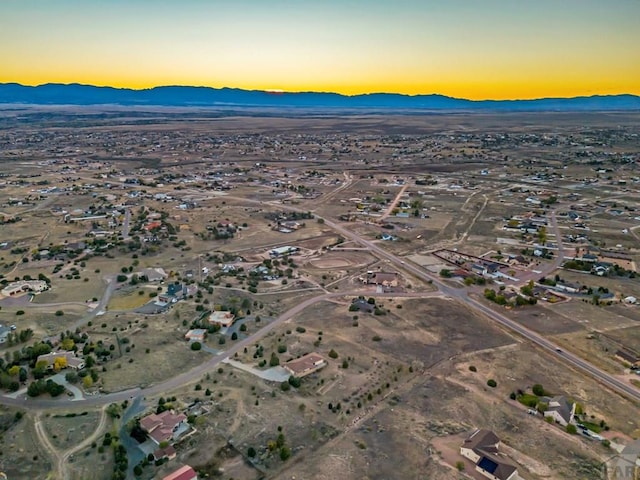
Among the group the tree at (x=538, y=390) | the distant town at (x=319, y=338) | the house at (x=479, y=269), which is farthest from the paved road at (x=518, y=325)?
the tree at (x=538, y=390)

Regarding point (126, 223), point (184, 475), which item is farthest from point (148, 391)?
point (126, 223)

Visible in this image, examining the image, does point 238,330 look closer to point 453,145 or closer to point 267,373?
point 267,373

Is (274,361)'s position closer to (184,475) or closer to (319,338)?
(319,338)

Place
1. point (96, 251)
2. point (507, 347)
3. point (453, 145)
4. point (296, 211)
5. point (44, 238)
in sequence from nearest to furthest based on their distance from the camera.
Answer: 1. point (507, 347)
2. point (96, 251)
3. point (44, 238)
4. point (296, 211)
5. point (453, 145)

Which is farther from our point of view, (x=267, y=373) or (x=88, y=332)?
(x=88, y=332)

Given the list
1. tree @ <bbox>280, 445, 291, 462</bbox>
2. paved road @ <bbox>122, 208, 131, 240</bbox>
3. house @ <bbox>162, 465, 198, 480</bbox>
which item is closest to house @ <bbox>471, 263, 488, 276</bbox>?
tree @ <bbox>280, 445, 291, 462</bbox>

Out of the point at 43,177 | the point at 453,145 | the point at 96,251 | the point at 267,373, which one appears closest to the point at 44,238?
the point at 96,251

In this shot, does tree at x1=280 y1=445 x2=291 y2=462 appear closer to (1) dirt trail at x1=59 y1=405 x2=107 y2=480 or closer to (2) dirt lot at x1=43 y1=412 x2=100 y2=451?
(1) dirt trail at x1=59 y1=405 x2=107 y2=480

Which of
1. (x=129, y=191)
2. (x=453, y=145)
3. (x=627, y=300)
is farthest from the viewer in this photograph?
(x=453, y=145)

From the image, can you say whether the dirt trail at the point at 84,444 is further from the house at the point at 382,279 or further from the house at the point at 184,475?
the house at the point at 382,279
